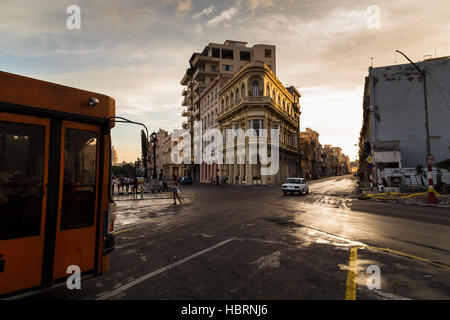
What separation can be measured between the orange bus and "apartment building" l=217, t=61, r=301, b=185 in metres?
34.7

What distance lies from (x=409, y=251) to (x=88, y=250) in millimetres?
6151

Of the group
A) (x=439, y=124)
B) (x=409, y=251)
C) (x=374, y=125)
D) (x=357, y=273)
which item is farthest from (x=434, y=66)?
(x=357, y=273)

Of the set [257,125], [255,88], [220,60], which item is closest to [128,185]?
[257,125]

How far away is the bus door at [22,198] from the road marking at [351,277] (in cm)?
409

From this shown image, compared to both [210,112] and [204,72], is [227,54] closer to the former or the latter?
[204,72]

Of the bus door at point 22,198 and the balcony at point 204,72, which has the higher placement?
the balcony at point 204,72

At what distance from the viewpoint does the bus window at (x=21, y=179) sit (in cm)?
311

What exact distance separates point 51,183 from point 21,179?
0.32 metres

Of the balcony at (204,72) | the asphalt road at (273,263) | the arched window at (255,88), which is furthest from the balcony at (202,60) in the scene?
the asphalt road at (273,263)

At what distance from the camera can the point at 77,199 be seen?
12.1 feet

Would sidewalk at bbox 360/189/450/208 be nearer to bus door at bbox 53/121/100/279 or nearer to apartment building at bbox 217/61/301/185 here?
bus door at bbox 53/121/100/279

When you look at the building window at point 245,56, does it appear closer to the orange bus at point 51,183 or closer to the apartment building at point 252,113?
the apartment building at point 252,113

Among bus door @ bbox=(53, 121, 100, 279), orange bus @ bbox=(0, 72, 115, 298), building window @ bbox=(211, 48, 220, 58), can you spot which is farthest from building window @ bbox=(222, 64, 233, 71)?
bus door @ bbox=(53, 121, 100, 279)

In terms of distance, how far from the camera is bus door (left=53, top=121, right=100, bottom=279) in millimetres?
3510
